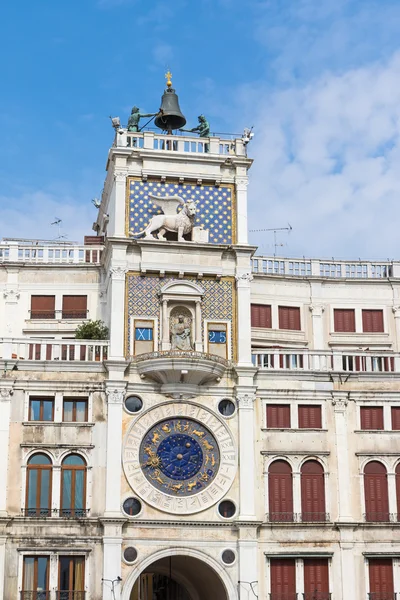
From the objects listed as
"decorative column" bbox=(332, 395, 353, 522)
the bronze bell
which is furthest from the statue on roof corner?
"decorative column" bbox=(332, 395, 353, 522)

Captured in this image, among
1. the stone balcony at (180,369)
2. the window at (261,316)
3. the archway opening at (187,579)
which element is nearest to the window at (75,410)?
the stone balcony at (180,369)

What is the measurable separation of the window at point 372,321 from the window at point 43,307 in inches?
579

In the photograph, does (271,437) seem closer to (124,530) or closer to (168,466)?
(168,466)

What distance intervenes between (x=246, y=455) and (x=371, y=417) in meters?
5.94

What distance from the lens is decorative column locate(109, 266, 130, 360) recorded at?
149 ft

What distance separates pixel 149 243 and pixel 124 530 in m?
12.2

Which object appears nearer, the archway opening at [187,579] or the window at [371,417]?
the archway opening at [187,579]

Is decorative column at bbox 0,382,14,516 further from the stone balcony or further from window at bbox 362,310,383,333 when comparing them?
window at bbox 362,310,383,333

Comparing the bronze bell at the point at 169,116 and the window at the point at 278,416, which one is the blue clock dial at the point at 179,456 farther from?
the bronze bell at the point at 169,116

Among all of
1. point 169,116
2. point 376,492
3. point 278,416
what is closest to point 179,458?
point 278,416

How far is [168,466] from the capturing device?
4488 centimetres

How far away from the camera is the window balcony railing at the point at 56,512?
43.1 metres

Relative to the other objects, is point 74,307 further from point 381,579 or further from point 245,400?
point 381,579

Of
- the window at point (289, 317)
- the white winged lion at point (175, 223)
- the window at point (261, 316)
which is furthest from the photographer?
the window at point (289, 317)
